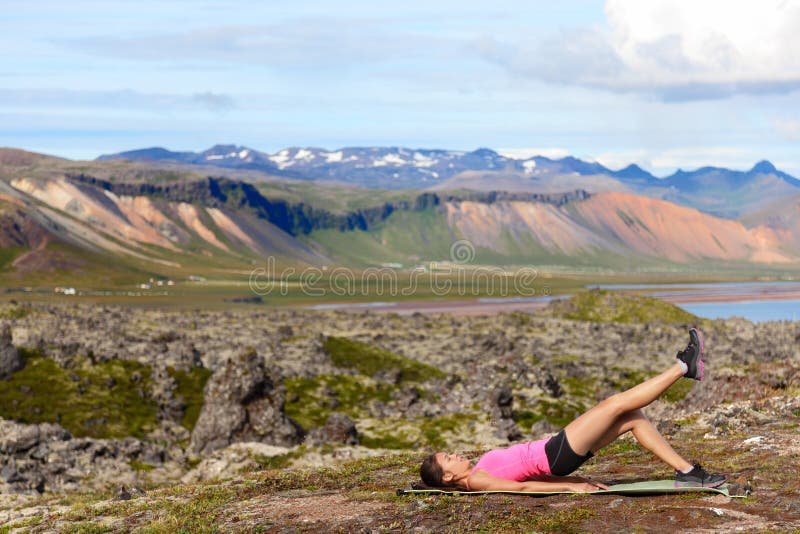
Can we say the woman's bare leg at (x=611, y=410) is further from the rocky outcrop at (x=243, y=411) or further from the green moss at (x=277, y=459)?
the rocky outcrop at (x=243, y=411)

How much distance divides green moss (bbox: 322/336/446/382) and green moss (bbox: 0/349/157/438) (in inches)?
963

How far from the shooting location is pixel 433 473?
61.3 feet

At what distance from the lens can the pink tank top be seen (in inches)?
711

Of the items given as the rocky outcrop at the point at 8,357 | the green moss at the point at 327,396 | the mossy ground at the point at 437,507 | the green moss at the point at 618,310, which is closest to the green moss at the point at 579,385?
the green moss at the point at 327,396

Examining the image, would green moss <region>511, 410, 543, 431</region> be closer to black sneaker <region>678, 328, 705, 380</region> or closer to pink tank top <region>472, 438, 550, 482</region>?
pink tank top <region>472, 438, 550, 482</region>

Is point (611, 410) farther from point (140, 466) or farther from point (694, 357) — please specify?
point (140, 466)

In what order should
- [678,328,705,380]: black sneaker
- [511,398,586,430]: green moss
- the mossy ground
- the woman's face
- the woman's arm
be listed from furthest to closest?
[511,398,586,430]: green moss < the woman's face < the woman's arm < [678,328,705,380]: black sneaker < the mossy ground

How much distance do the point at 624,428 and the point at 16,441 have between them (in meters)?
39.5

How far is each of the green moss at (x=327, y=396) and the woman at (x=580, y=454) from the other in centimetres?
4536

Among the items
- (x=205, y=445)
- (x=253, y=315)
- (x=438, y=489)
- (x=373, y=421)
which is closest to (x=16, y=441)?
(x=205, y=445)

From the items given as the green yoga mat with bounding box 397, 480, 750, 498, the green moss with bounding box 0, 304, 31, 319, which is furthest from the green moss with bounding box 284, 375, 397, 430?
the green moss with bounding box 0, 304, 31, 319

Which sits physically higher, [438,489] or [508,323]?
[438,489]

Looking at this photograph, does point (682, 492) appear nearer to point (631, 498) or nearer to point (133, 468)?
point (631, 498)

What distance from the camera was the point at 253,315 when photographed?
179000mm
